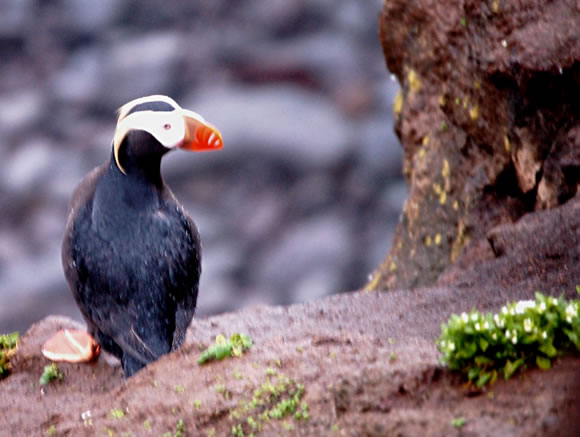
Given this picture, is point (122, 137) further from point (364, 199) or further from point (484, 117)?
point (364, 199)

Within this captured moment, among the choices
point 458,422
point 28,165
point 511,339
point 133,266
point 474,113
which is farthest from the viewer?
point 28,165

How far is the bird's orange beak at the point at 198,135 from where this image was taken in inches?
171

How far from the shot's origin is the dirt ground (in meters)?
2.89

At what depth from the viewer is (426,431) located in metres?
2.85

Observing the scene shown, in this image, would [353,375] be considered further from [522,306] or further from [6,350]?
[6,350]

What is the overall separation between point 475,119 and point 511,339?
10.6 ft

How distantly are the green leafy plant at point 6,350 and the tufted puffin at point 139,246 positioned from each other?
0.83 m

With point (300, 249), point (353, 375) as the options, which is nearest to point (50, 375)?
point (353, 375)

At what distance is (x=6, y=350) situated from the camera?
514 cm

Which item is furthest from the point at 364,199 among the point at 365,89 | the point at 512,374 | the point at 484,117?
the point at 512,374

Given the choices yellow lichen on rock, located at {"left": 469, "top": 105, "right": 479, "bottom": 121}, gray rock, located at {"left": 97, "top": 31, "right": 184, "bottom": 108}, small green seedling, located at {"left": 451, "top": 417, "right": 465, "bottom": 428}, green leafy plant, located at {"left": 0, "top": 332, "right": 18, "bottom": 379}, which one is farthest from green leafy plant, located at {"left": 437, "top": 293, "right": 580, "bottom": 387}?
gray rock, located at {"left": 97, "top": 31, "right": 184, "bottom": 108}

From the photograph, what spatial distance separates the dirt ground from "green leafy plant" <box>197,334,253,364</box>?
40 mm

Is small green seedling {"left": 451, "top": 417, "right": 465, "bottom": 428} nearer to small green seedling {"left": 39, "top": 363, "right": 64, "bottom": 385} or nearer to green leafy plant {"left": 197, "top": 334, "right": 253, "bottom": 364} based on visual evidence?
green leafy plant {"left": 197, "top": 334, "right": 253, "bottom": 364}

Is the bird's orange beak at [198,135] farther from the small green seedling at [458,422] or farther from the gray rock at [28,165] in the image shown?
the gray rock at [28,165]
